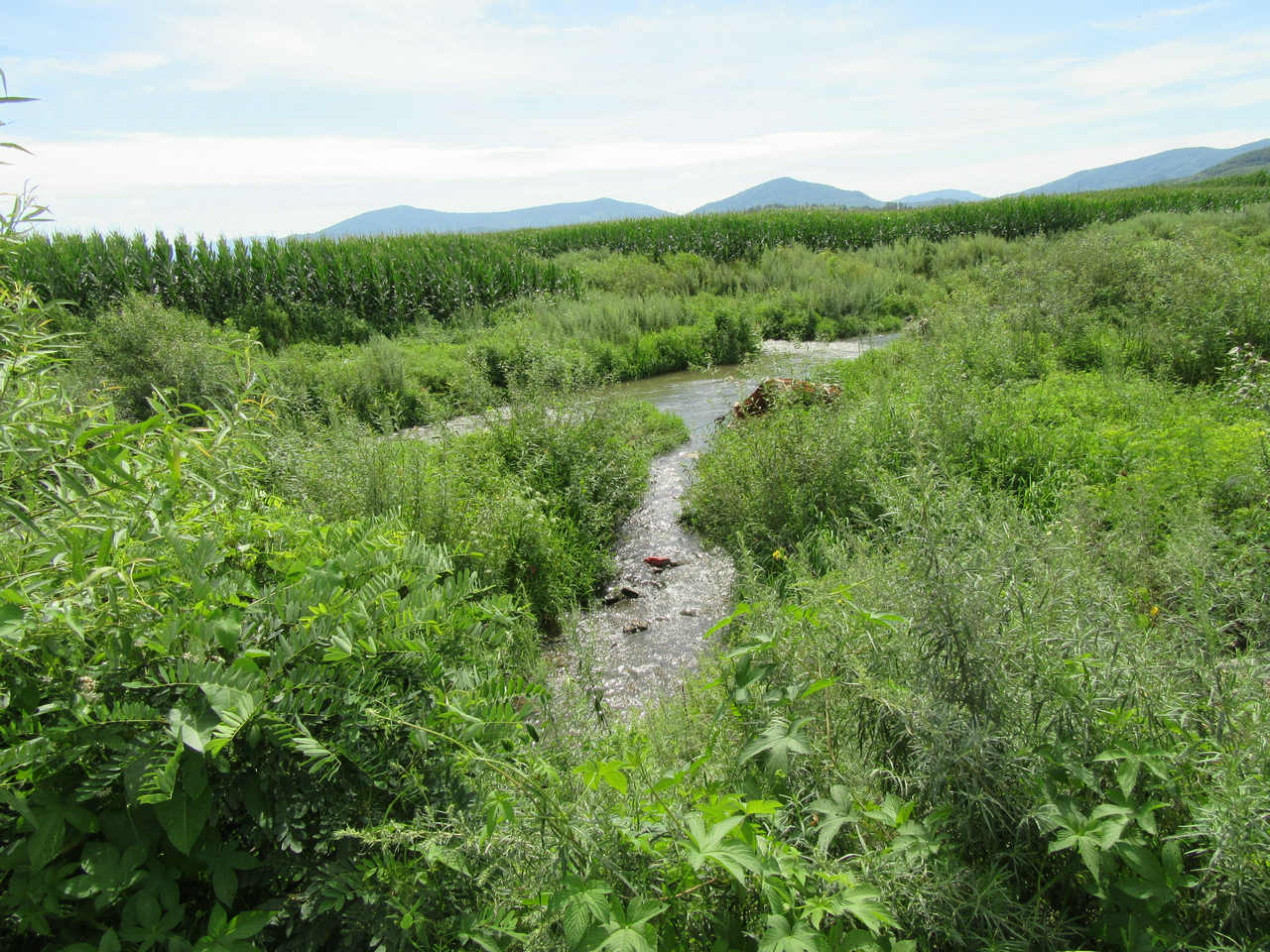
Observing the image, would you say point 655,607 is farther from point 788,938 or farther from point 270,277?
point 270,277

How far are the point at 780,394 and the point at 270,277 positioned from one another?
12.7 meters

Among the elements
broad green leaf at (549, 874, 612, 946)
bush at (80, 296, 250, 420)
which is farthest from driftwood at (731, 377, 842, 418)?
bush at (80, 296, 250, 420)

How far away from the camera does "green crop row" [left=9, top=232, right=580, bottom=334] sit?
12758 millimetres

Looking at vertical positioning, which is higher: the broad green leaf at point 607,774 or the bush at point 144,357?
the bush at point 144,357

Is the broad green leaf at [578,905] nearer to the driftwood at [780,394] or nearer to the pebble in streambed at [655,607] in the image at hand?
the pebble in streambed at [655,607]

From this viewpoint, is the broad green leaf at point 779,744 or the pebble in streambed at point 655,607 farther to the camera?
the pebble in streambed at point 655,607

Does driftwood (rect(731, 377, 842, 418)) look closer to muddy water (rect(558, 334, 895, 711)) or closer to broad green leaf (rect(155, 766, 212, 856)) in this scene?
muddy water (rect(558, 334, 895, 711))

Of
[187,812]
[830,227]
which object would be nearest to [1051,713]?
[187,812]

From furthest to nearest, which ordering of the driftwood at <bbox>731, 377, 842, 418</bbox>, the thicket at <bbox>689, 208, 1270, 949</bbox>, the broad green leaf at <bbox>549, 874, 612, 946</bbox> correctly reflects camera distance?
the driftwood at <bbox>731, 377, 842, 418</bbox>
the thicket at <bbox>689, 208, 1270, 949</bbox>
the broad green leaf at <bbox>549, 874, 612, 946</bbox>

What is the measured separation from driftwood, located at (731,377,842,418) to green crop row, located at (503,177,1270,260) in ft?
53.1

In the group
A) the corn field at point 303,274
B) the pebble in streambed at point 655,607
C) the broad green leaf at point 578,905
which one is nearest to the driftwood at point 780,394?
the pebble in streambed at point 655,607

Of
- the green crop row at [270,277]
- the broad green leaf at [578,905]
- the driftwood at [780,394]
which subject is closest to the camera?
the broad green leaf at [578,905]

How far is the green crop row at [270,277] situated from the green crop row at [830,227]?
8000 millimetres

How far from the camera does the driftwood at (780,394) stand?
225 inches
